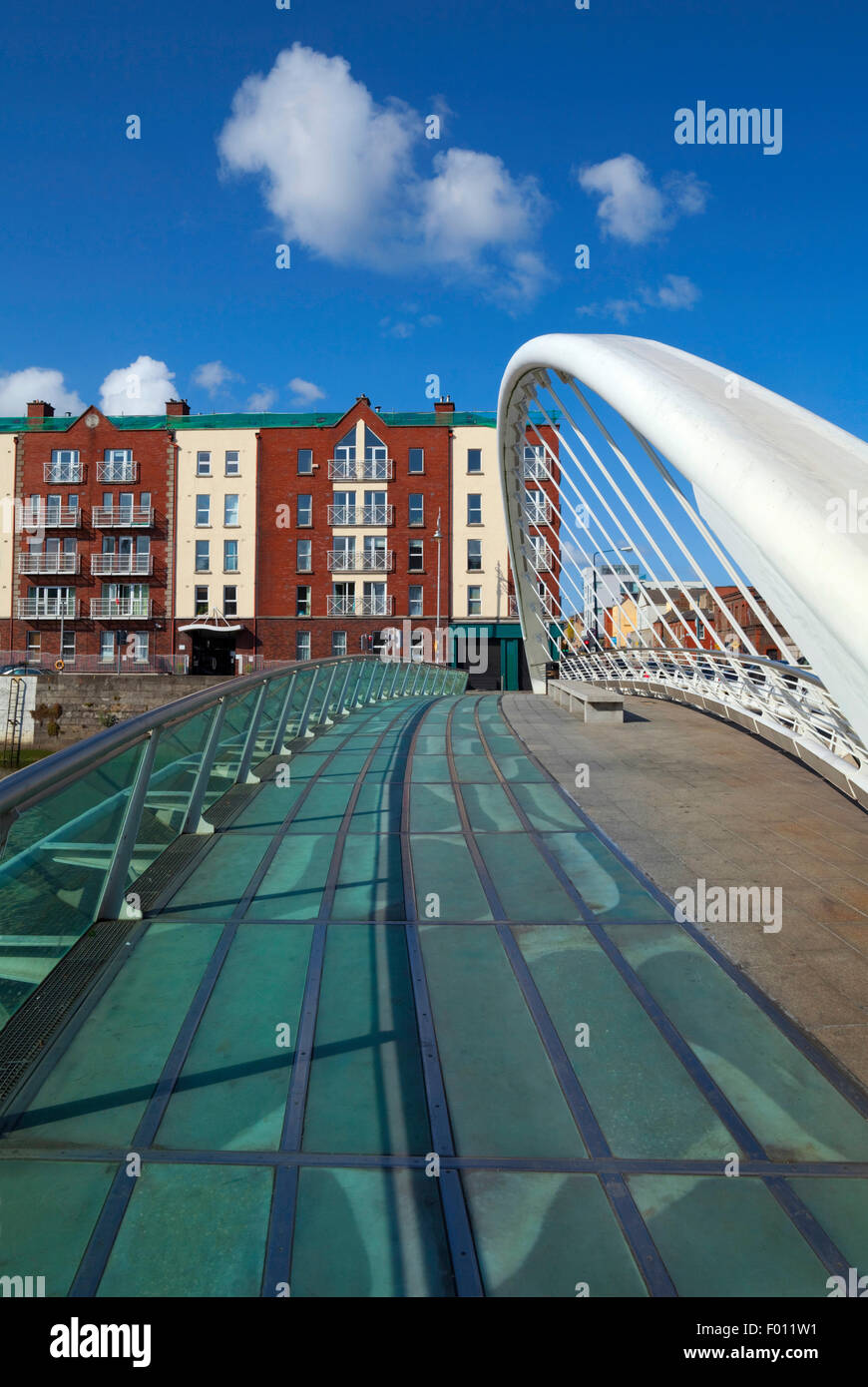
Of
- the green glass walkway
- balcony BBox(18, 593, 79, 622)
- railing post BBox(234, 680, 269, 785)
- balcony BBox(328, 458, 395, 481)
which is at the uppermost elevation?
balcony BBox(328, 458, 395, 481)

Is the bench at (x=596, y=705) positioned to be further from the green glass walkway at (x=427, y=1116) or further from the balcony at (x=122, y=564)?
the balcony at (x=122, y=564)

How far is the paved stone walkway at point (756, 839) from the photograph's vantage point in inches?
146

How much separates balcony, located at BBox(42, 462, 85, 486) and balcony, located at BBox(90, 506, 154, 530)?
199 centimetres

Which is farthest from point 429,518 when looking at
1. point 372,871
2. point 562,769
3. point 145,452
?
point 372,871

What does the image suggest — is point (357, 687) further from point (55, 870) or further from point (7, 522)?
point (7, 522)

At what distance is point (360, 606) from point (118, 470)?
14769 millimetres

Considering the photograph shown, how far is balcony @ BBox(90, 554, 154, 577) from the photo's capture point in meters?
45.6

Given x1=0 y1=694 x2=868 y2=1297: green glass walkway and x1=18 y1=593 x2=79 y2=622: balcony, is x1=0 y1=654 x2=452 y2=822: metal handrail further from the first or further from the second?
x1=18 y1=593 x2=79 y2=622: balcony

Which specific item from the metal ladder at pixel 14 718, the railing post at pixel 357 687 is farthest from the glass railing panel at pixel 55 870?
the metal ladder at pixel 14 718

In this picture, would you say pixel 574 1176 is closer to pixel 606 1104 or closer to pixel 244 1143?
pixel 606 1104

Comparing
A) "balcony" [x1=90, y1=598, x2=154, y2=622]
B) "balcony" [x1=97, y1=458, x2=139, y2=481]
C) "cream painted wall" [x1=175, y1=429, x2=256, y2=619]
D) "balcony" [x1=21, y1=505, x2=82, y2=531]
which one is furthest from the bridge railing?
"balcony" [x1=21, y1=505, x2=82, y2=531]

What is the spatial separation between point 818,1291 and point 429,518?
43856 mm

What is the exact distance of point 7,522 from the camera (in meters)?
46.3

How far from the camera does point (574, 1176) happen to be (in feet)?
8.07
